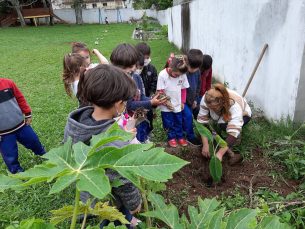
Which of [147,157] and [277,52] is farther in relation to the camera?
[277,52]

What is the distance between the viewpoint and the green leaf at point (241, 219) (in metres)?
0.67

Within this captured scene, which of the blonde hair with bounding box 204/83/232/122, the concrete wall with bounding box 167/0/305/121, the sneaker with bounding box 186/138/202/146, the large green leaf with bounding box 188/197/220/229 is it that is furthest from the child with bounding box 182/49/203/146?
the large green leaf with bounding box 188/197/220/229

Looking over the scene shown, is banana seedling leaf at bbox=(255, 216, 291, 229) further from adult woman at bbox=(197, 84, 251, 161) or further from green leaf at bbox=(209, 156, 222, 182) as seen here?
adult woman at bbox=(197, 84, 251, 161)

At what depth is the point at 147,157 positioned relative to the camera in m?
0.60

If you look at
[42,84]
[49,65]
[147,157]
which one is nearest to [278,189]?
[147,157]

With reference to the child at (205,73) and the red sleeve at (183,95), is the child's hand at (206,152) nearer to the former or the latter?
the red sleeve at (183,95)

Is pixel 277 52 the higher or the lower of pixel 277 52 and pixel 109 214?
the higher

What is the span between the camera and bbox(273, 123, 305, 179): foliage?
2.30 m

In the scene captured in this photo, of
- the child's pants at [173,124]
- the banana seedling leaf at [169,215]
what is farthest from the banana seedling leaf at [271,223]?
the child's pants at [173,124]

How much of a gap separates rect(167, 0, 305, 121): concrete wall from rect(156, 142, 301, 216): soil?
0.88 meters

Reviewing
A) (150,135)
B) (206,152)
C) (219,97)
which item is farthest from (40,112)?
(219,97)

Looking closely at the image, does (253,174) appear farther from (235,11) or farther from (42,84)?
(42,84)

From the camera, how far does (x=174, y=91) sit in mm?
2861

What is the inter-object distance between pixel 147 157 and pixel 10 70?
868 centimetres
